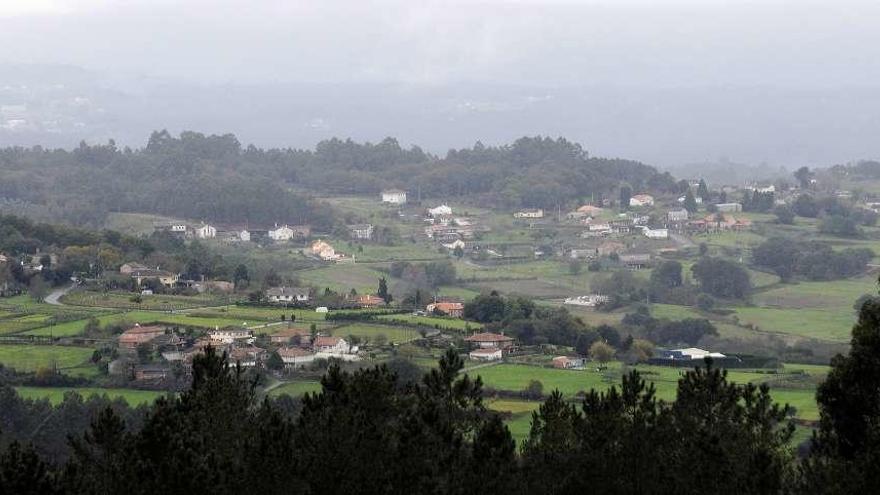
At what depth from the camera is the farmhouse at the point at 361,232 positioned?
63.8m

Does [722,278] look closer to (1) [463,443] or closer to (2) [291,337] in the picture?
(2) [291,337]

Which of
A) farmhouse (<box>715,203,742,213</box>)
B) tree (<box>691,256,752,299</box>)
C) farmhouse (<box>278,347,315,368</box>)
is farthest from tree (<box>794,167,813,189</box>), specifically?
farmhouse (<box>278,347,315,368</box>)

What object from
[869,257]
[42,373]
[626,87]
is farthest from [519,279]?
[626,87]

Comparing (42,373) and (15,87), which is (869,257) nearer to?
(42,373)

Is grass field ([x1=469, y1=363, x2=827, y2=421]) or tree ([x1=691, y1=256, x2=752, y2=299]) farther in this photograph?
tree ([x1=691, y1=256, x2=752, y2=299])

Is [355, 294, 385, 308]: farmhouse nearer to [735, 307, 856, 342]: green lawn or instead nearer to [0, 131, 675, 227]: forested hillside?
[735, 307, 856, 342]: green lawn

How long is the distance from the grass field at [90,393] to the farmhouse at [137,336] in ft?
11.3

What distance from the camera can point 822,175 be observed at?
275ft

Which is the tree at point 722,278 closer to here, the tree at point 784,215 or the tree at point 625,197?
the tree at point 784,215

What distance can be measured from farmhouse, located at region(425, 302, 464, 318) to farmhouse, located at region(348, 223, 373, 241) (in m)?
21.5

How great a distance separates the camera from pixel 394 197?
247 ft

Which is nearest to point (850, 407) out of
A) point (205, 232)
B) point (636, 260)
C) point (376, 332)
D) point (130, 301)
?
point (376, 332)

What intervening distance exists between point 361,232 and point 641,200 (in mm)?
15636

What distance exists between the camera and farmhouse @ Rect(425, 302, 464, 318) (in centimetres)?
4119
